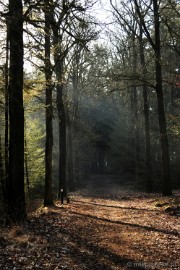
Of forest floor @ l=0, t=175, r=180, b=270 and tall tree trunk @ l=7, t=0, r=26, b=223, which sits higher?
tall tree trunk @ l=7, t=0, r=26, b=223

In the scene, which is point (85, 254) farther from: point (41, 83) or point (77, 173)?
point (77, 173)

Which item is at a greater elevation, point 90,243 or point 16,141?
point 16,141

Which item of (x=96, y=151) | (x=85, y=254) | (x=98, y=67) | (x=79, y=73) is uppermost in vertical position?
(x=98, y=67)

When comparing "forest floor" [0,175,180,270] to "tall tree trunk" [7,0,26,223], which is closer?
"forest floor" [0,175,180,270]

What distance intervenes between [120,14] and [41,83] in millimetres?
11348

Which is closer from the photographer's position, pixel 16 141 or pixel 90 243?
pixel 90 243

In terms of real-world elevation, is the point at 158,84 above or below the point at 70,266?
above

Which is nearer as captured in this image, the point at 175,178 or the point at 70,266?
the point at 70,266

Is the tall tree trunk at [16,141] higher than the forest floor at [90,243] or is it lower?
higher

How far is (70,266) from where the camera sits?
20.3ft

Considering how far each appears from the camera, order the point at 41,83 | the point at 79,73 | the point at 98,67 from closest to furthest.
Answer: the point at 41,83
the point at 79,73
the point at 98,67

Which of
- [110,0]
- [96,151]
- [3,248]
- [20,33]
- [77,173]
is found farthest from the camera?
[96,151]

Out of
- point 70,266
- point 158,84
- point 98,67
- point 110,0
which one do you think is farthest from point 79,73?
point 70,266

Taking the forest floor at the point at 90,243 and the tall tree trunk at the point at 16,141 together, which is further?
the tall tree trunk at the point at 16,141
